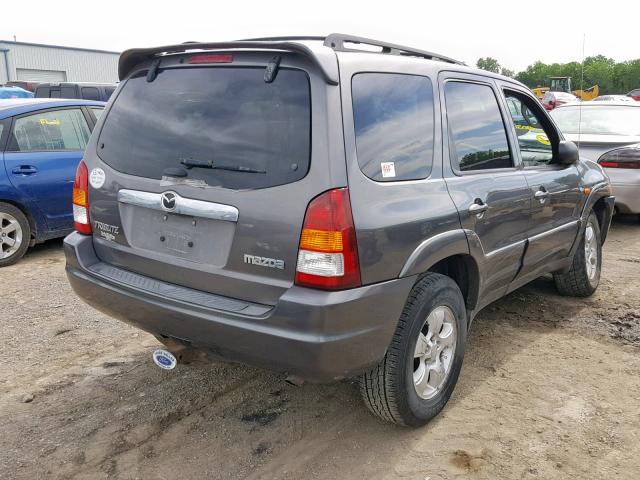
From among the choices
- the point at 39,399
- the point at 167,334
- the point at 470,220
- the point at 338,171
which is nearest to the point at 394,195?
the point at 338,171

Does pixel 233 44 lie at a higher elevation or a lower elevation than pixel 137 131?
higher

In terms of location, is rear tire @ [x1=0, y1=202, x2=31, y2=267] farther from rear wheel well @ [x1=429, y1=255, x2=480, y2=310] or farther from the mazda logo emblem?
rear wheel well @ [x1=429, y1=255, x2=480, y2=310]

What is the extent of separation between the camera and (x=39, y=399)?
3.34 meters

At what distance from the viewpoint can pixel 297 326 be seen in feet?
7.91

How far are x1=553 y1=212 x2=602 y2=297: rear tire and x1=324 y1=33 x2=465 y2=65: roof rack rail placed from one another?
2112mm

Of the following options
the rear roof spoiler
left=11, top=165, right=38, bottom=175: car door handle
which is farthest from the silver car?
left=11, top=165, right=38, bottom=175: car door handle

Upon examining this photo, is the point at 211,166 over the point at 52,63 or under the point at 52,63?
under

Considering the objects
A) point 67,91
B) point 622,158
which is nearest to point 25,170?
point 622,158

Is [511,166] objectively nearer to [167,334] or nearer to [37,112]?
[167,334]

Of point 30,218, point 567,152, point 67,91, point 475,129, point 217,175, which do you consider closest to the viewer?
point 217,175

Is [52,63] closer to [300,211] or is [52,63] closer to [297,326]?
[300,211]

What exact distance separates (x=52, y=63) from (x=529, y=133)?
1756 inches

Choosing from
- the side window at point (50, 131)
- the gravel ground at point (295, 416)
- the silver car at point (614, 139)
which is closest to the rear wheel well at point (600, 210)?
the gravel ground at point (295, 416)

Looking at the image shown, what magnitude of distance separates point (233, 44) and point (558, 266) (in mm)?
3084
